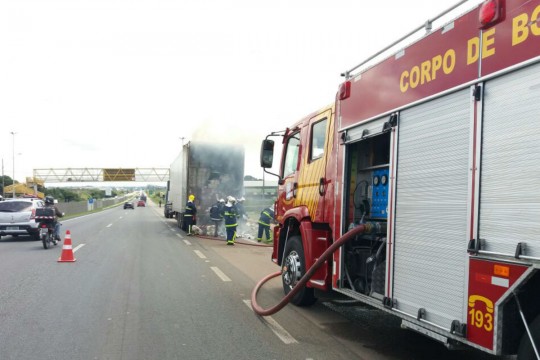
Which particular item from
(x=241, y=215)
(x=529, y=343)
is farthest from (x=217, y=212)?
(x=529, y=343)

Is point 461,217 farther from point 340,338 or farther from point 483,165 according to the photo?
point 340,338

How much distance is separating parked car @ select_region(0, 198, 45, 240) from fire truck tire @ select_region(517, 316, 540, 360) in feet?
50.9

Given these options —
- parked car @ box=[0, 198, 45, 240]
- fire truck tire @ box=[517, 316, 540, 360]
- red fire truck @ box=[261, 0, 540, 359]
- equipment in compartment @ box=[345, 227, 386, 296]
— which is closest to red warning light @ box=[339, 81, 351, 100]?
red fire truck @ box=[261, 0, 540, 359]

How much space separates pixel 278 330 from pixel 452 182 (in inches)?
111

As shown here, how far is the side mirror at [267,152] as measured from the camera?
704cm

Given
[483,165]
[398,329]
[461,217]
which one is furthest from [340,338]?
[483,165]

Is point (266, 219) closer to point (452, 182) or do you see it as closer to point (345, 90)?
point (345, 90)

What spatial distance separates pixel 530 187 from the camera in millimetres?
2592

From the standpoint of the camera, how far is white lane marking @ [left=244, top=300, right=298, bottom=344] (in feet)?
15.5

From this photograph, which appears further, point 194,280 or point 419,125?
point 194,280

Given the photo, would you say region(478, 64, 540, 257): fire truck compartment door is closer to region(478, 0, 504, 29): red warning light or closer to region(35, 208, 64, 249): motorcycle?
region(478, 0, 504, 29): red warning light

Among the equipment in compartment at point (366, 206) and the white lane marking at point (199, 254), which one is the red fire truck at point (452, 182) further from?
the white lane marking at point (199, 254)

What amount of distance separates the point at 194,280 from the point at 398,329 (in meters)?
4.11

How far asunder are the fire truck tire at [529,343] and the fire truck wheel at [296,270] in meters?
3.36
